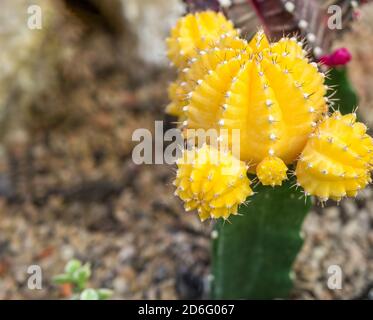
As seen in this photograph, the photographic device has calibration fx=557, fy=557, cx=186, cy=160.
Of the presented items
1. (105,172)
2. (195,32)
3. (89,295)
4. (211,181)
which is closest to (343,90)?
(195,32)

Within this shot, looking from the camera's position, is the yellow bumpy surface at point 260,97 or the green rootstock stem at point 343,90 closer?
the yellow bumpy surface at point 260,97

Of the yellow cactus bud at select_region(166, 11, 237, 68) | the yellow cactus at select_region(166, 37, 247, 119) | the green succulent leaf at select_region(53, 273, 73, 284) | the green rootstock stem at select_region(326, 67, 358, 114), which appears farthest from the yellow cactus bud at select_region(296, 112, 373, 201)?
the green succulent leaf at select_region(53, 273, 73, 284)

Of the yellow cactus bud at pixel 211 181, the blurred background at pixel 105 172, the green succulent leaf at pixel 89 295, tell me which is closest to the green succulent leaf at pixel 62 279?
the green succulent leaf at pixel 89 295

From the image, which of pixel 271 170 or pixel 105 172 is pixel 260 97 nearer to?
pixel 271 170

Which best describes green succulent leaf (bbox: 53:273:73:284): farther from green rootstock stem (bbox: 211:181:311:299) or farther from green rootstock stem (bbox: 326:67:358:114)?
green rootstock stem (bbox: 326:67:358:114)

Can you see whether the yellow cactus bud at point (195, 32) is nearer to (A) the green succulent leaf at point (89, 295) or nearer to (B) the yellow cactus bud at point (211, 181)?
(B) the yellow cactus bud at point (211, 181)

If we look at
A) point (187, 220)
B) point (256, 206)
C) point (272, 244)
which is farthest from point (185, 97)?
point (187, 220)
